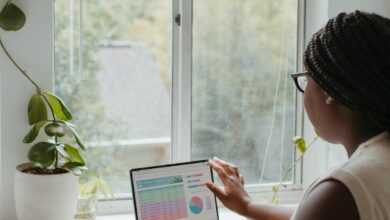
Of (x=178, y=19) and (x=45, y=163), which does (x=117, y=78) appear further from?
(x=45, y=163)

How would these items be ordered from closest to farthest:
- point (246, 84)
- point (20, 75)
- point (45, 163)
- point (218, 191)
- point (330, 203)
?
point (330, 203) → point (218, 191) → point (45, 163) → point (20, 75) → point (246, 84)

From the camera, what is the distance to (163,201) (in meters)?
1.87

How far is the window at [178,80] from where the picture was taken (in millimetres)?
2098

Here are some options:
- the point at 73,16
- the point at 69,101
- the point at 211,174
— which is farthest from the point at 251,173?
the point at 73,16

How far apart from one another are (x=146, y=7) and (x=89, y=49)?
24 cm

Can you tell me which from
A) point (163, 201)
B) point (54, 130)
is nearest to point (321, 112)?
point (163, 201)

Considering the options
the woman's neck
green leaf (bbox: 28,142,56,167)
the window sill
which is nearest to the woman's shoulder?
the woman's neck

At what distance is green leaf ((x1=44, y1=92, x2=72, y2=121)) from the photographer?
6.24ft

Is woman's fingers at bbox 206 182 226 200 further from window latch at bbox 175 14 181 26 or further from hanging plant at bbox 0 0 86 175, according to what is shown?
window latch at bbox 175 14 181 26

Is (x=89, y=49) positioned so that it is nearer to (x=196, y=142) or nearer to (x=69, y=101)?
(x=69, y=101)

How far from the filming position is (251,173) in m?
2.32

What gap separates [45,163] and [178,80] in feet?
1.92

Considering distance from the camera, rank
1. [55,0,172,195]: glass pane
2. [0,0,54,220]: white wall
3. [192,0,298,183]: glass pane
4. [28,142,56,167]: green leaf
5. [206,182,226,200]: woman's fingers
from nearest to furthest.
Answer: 1. [206,182,226,200]: woman's fingers
2. [28,142,56,167]: green leaf
3. [0,0,54,220]: white wall
4. [55,0,172,195]: glass pane
5. [192,0,298,183]: glass pane

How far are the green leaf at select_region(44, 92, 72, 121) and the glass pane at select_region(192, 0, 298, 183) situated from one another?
1.66 feet
